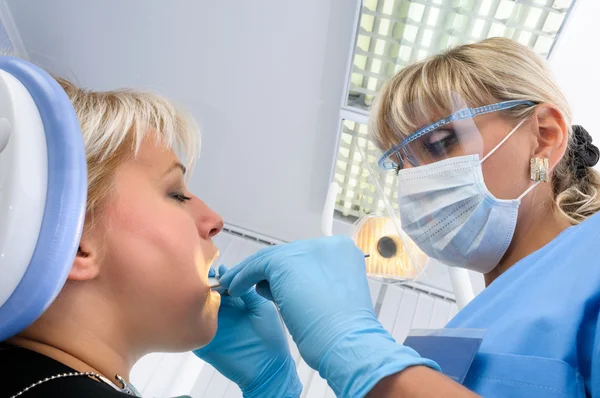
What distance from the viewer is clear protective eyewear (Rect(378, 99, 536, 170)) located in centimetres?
136

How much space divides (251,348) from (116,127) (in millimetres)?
691

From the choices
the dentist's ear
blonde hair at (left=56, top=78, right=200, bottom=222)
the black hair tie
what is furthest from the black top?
the black hair tie

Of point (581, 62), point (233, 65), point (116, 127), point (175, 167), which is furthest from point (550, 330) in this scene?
point (233, 65)

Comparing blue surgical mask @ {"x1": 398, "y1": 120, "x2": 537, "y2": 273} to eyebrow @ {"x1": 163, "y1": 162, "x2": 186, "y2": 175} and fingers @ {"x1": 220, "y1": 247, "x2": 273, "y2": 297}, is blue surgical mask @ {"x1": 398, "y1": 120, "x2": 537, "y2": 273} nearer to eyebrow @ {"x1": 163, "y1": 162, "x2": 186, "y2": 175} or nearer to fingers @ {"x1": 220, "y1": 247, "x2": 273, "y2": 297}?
fingers @ {"x1": 220, "y1": 247, "x2": 273, "y2": 297}

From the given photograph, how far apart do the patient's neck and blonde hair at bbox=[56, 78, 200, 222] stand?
0.20 metres

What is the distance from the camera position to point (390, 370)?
31.8 inches

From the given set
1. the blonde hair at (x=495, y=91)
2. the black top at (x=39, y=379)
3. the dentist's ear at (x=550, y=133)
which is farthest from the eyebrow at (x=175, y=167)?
the dentist's ear at (x=550, y=133)

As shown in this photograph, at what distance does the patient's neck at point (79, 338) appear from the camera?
967 mm

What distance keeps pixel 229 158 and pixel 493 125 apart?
1645mm

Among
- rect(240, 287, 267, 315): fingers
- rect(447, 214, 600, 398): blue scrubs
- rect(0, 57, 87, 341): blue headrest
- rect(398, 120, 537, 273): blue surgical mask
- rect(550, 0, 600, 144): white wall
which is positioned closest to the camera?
rect(0, 57, 87, 341): blue headrest

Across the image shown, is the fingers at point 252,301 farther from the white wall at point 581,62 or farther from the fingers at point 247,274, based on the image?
the white wall at point 581,62

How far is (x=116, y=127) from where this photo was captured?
1147 mm

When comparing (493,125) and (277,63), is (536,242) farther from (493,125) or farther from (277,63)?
(277,63)

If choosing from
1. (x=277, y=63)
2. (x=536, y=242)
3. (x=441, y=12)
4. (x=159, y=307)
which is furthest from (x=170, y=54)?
(x=536, y=242)
